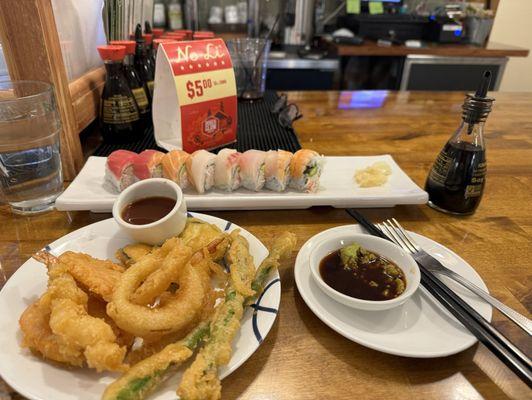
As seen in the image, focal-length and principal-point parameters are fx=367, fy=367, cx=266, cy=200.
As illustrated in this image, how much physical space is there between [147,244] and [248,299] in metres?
0.36

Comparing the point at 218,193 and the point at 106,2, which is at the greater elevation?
the point at 106,2

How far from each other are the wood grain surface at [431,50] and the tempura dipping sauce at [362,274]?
358cm

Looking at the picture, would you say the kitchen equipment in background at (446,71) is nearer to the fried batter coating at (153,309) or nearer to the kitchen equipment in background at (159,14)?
the kitchen equipment in background at (159,14)

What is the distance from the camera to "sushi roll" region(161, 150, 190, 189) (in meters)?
Result: 1.28

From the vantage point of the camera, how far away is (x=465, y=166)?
1210mm

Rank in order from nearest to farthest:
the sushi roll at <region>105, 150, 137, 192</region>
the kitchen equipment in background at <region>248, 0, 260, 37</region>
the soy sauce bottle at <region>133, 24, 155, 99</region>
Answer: the sushi roll at <region>105, 150, 137, 192</region>, the soy sauce bottle at <region>133, 24, 155, 99</region>, the kitchen equipment in background at <region>248, 0, 260, 37</region>

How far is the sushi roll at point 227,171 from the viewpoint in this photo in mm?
1292

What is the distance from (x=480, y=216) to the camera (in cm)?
130

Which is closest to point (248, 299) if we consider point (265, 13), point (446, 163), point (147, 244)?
point (147, 244)

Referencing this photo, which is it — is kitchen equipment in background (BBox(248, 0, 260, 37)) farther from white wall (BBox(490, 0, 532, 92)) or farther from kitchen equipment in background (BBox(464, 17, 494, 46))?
white wall (BBox(490, 0, 532, 92))

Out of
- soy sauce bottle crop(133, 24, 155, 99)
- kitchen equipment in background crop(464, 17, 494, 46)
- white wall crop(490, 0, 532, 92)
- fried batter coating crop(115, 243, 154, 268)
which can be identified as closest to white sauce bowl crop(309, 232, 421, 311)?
fried batter coating crop(115, 243, 154, 268)

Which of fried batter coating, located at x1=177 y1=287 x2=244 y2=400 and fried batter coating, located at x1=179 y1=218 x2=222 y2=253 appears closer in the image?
fried batter coating, located at x1=177 y1=287 x2=244 y2=400

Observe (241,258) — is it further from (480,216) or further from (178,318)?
(480,216)

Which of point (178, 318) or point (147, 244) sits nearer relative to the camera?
point (178, 318)
